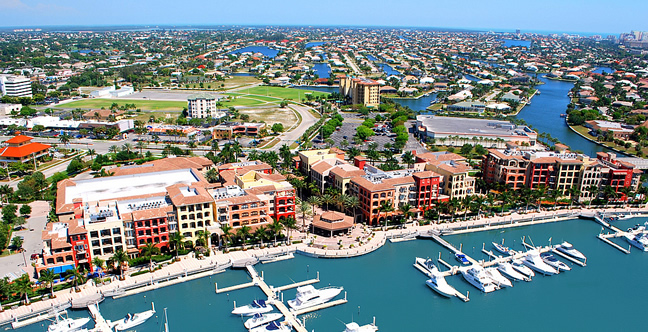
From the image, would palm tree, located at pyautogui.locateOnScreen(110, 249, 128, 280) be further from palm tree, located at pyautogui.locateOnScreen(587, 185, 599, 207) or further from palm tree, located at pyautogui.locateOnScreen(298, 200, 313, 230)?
palm tree, located at pyautogui.locateOnScreen(587, 185, 599, 207)

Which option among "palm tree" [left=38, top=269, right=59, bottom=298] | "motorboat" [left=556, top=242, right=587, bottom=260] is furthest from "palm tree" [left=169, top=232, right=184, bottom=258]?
"motorboat" [left=556, top=242, right=587, bottom=260]

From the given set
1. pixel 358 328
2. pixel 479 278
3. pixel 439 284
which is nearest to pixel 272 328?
pixel 358 328

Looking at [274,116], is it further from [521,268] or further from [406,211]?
[521,268]

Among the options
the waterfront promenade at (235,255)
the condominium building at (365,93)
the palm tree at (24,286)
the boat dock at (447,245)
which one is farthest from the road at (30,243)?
the condominium building at (365,93)

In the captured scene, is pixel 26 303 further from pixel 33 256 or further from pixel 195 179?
pixel 195 179

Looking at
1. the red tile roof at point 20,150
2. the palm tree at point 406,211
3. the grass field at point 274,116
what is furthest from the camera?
the grass field at point 274,116

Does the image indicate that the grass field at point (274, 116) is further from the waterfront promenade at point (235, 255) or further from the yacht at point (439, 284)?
the yacht at point (439, 284)

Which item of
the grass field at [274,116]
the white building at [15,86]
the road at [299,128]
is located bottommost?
the road at [299,128]
